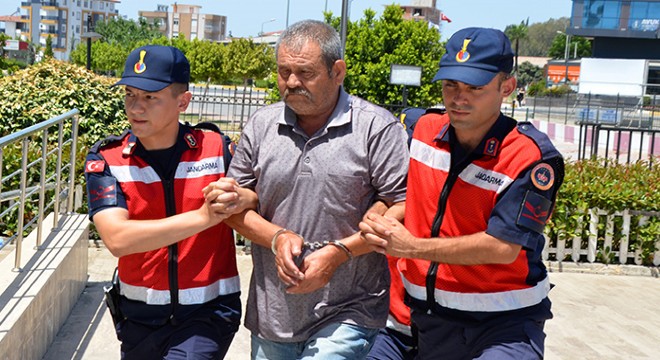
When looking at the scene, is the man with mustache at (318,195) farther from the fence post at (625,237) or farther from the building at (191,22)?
the building at (191,22)

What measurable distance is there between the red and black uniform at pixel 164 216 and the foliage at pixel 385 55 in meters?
19.7

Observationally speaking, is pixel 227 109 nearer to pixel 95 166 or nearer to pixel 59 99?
pixel 59 99

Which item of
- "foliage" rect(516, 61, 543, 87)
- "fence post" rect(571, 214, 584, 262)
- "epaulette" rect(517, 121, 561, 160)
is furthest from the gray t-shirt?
→ "foliage" rect(516, 61, 543, 87)

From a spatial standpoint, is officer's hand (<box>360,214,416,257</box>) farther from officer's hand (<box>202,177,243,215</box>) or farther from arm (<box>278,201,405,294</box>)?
officer's hand (<box>202,177,243,215</box>)

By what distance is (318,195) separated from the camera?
3098mm

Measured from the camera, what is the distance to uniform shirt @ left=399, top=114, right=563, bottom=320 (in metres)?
2.96

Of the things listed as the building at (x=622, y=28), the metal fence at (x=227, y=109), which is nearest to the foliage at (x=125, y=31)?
the building at (x=622, y=28)

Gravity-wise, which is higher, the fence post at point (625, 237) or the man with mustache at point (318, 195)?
the man with mustache at point (318, 195)

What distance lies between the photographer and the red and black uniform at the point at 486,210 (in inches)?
117

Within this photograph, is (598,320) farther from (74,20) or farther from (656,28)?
(74,20)

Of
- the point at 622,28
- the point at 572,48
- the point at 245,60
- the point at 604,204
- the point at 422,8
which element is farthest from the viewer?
the point at 422,8

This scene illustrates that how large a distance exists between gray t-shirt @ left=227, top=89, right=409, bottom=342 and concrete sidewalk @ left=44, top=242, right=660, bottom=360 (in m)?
2.90

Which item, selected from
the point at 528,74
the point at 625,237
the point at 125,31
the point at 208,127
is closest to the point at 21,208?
the point at 208,127

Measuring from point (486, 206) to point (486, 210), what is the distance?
0.01m
